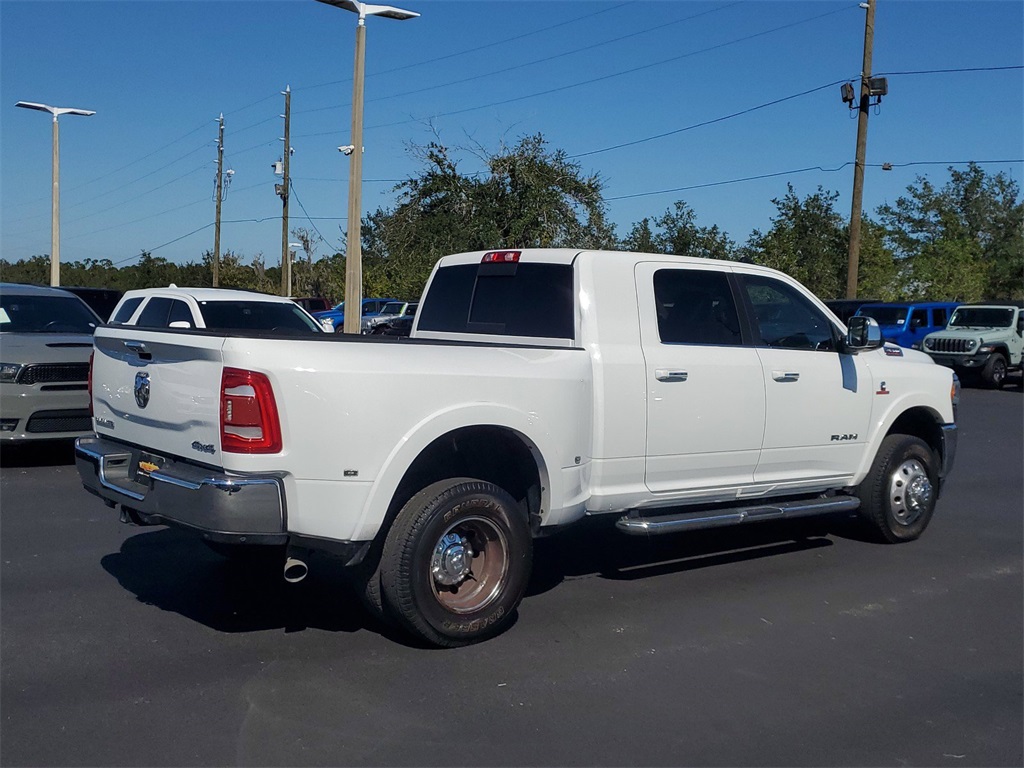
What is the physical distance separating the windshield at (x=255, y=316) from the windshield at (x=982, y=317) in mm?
18403

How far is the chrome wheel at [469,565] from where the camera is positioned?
5.00 m

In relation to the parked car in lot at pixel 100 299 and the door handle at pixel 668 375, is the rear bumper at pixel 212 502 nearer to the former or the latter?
the door handle at pixel 668 375

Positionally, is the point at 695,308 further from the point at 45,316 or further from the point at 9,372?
the point at 45,316

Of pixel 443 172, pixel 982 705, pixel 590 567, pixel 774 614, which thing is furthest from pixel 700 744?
pixel 443 172

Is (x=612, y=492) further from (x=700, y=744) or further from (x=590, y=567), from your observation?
(x=700, y=744)

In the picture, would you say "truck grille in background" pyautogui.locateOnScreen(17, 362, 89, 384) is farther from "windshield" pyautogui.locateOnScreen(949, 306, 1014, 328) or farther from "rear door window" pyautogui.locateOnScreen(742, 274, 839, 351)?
"windshield" pyautogui.locateOnScreen(949, 306, 1014, 328)

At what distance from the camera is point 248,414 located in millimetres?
4406

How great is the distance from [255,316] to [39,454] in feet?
9.21

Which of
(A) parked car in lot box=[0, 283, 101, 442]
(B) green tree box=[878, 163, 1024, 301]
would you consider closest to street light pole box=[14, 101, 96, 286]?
(A) parked car in lot box=[0, 283, 101, 442]

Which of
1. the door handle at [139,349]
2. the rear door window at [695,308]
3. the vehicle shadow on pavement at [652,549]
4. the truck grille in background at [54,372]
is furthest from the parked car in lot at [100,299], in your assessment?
the rear door window at [695,308]

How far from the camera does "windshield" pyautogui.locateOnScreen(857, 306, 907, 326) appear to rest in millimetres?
26094

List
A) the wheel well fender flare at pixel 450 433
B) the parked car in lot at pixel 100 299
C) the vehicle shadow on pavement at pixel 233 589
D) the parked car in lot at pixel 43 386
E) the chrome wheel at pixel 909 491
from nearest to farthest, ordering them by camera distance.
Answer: the wheel well fender flare at pixel 450 433 → the vehicle shadow on pavement at pixel 233 589 → the chrome wheel at pixel 909 491 → the parked car in lot at pixel 43 386 → the parked car in lot at pixel 100 299

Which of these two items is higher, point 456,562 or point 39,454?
point 456,562

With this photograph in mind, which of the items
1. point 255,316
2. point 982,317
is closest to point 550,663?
point 255,316
